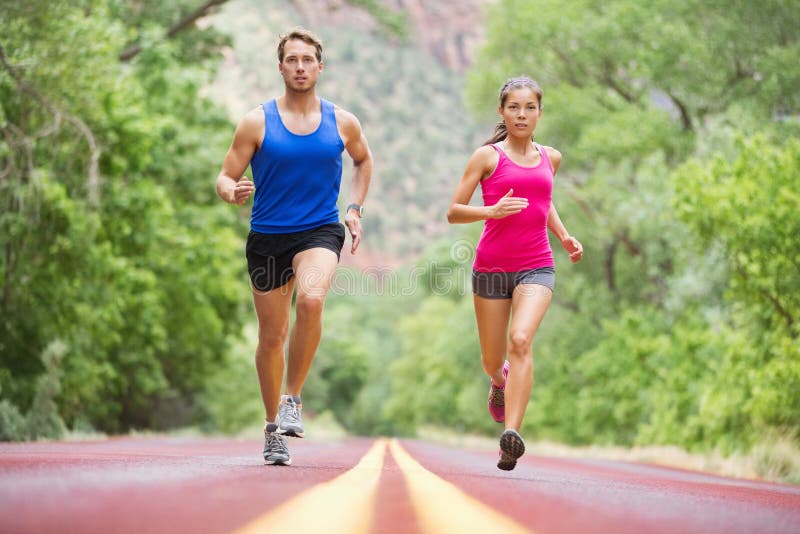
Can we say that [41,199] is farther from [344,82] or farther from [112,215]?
[344,82]

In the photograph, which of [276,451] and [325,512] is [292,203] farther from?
[325,512]

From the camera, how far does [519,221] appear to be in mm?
7535

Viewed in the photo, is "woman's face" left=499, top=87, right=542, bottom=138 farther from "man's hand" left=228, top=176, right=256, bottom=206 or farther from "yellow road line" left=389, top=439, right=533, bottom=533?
"yellow road line" left=389, top=439, right=533, bottom=533

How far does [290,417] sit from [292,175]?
1.63 metres

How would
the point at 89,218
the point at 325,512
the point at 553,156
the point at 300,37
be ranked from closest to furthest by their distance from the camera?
the point at 325,512
the point at 300,37
the point at 553,156
the point at 89,218

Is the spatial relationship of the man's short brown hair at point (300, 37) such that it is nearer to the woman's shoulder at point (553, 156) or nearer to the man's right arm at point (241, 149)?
the man's right arm at point (241, 149)

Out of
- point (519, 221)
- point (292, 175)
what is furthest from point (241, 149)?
point (519, 221)

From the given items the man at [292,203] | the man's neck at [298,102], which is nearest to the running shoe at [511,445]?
the man at [292,203]

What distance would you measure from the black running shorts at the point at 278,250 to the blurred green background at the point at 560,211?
7.04 meters

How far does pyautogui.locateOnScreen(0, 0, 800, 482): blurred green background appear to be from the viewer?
13836 mm

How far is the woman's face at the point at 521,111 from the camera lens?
7.54m

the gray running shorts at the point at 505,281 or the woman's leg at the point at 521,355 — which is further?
the gray running shorts at the point at 505,281

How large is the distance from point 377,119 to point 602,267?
483 ft

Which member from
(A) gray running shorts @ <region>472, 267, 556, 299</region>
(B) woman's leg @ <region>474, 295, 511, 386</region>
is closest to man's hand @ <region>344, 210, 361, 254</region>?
(A) gray running shorts @ <region>472, 267, 556, 299</region>
